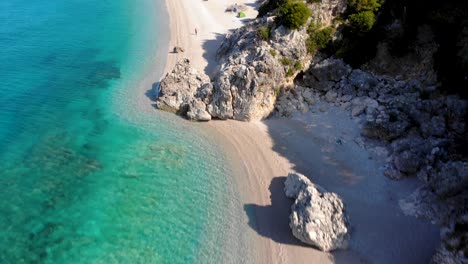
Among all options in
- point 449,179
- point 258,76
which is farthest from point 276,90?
point 449,179

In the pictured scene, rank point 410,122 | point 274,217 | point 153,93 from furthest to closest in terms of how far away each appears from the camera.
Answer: point 153,93 → point 410,122 → point 274,217

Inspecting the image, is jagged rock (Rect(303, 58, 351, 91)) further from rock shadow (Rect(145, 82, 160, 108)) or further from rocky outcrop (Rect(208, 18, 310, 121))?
rock shadow (Rect(145, 82, 160, 108))

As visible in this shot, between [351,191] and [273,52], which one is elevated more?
[273,52]

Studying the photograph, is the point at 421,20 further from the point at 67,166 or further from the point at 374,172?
the point at 67,166

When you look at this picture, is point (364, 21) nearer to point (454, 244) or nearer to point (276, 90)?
point (276, 90)

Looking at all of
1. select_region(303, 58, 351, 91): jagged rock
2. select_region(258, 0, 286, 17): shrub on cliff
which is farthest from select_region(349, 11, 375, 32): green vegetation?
select_region(258, 0, 286, 17): shrub on cliff

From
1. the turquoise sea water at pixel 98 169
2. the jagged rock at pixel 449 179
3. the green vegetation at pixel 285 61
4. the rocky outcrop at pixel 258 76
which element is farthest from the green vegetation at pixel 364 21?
the turquoise sea water at pixel 98 169

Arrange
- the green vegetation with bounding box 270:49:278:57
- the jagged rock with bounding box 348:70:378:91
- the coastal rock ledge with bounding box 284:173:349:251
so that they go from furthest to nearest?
the green vegetation with bounding box 270:49:278:57, the jagged rock with bounding box 348:70:378:91, the coastal rock ledge with bounding box 284:173:349:251
